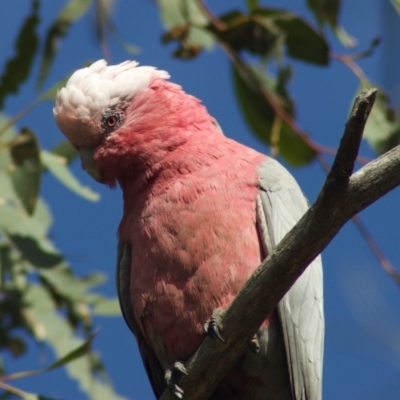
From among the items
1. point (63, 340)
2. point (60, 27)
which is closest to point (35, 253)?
point (63, 340)

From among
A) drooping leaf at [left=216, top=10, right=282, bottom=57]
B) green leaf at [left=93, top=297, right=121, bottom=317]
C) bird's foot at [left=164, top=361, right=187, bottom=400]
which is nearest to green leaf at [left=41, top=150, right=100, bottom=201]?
green leaf at [left=93, top=297, right=121, bottom=317]

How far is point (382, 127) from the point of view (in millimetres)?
5504

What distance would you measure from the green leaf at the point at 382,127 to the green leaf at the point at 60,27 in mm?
2042

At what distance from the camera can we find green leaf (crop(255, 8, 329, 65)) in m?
5.80

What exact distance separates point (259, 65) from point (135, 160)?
1.93 m

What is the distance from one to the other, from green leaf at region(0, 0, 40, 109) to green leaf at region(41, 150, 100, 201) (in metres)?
0.56

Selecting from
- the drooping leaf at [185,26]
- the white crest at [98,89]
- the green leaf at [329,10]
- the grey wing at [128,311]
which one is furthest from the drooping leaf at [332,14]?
the grey wing at [128,311]

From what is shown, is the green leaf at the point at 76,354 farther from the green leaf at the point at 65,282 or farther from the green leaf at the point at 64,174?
the green leaf at the point at 64,174

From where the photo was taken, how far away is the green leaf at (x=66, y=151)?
18.7 feet

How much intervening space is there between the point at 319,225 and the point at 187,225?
0.92 meters

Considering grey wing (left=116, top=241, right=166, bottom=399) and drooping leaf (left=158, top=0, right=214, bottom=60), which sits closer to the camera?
grey wing (left=116, top=241, right=166, bottom=399)

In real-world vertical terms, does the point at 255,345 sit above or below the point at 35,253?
below

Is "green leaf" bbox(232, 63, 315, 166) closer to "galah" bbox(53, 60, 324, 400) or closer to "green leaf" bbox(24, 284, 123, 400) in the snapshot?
"galah" bbox(53, 60, 324, 400)

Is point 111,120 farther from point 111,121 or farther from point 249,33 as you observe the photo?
point 249,33
